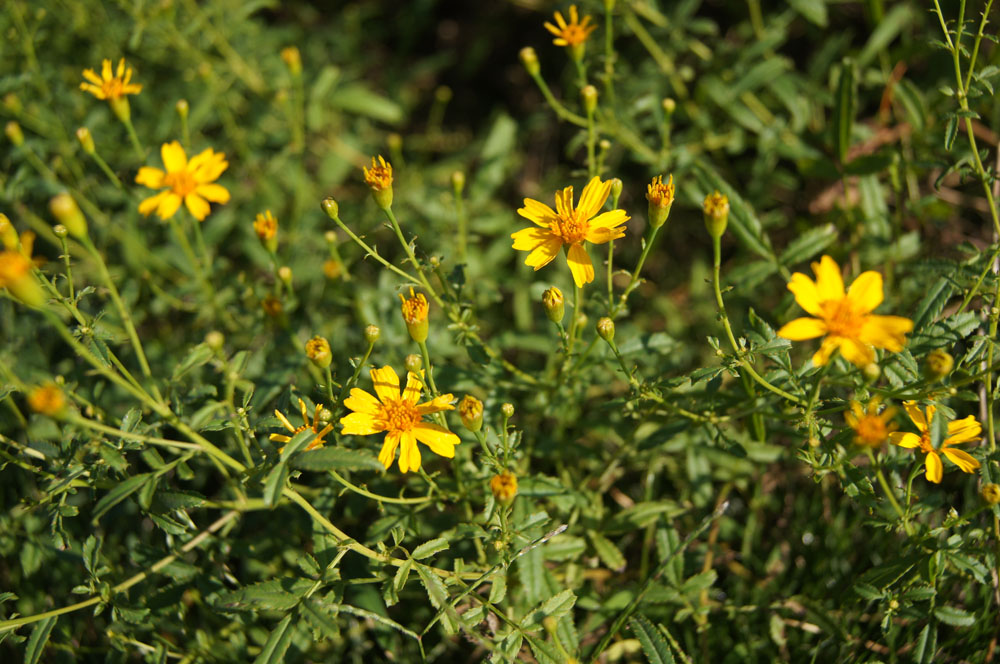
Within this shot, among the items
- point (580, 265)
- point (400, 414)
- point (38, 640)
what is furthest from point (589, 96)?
point (38, 640)

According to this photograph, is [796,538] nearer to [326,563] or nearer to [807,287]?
[807,287]

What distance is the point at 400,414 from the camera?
81.5 inches

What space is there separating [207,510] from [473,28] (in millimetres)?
3426

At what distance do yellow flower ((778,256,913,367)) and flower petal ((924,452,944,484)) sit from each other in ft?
1.30

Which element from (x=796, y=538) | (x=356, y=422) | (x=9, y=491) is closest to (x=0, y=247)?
(x=9, y=491)

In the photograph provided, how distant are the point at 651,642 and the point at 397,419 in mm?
982

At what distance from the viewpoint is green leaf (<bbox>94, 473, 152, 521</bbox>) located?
5.59 ft

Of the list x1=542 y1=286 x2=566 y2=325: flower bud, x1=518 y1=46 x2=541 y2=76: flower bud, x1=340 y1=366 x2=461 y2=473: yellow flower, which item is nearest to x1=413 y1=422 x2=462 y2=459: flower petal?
x1=340 y1=366 x2=461 y2=473: yellow flower

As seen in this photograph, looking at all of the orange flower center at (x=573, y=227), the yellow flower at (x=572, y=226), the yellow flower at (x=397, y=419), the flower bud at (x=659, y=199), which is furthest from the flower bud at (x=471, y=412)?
the flower bud at (x=659, y=199)

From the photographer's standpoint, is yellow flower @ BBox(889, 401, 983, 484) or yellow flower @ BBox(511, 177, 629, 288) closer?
yellow flower @ BBox(889, 401, 983, 484)

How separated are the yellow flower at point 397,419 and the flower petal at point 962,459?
4.57 ft

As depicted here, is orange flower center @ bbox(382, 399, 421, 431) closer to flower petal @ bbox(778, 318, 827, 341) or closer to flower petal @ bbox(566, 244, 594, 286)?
flower petal @ bbox(566, 244, 594, 286)

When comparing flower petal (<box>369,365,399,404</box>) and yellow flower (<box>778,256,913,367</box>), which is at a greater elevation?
yellow flower (<box>778,256,913,367</box>)

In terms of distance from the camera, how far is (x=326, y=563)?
2086mm
